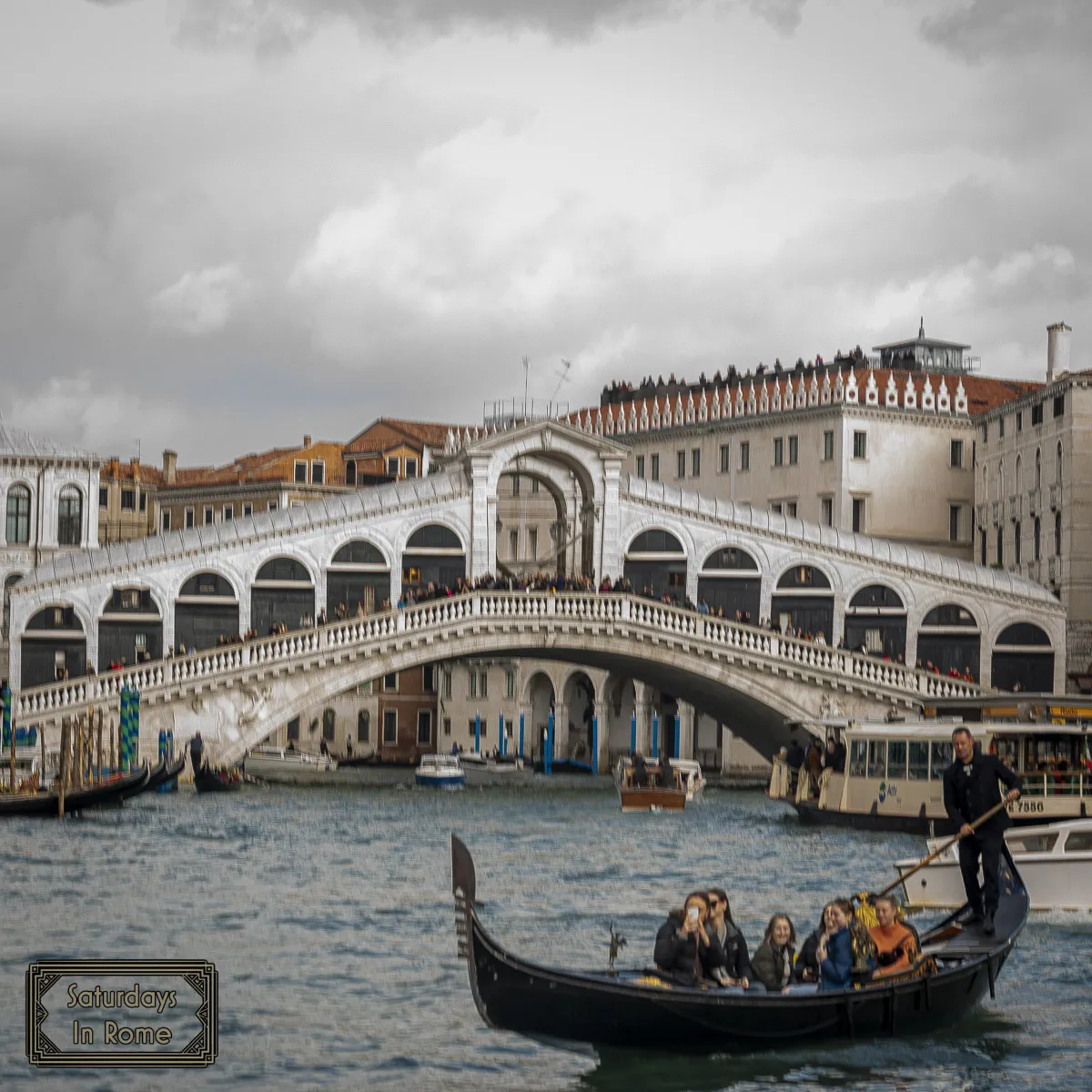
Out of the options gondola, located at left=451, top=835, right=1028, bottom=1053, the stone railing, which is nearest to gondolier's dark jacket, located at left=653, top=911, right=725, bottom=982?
gondola, located at left=451, top=835, right=1028, bottom=1053

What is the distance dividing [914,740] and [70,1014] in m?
17.9

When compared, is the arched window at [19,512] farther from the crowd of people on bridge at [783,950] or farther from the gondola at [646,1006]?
the gondola at [646,1006]

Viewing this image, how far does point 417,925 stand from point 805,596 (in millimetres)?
24929

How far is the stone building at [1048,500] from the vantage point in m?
47.7

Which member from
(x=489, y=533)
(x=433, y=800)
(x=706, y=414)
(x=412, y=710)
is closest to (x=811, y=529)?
(x=489, y=533)

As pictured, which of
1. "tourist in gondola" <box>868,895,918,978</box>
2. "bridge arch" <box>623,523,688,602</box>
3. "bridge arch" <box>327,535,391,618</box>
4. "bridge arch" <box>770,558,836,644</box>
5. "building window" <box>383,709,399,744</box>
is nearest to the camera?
"tourist in gondola" <box>868,895,918,978</box>

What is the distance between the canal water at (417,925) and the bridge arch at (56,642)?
17.5 feet

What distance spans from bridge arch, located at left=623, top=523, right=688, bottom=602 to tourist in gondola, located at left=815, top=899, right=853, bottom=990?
30.6 m

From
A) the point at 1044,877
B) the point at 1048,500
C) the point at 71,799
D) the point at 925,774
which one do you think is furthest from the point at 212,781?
the point at 1044,877

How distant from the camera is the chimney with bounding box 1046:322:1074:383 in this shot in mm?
56750

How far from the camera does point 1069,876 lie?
76.7ft

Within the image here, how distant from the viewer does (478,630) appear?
140 feet

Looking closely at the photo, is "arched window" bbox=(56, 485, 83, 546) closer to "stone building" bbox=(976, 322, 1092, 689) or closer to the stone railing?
the stone railing

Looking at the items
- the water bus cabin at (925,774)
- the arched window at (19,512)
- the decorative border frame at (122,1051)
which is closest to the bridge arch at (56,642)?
the arched window at (19,512)
